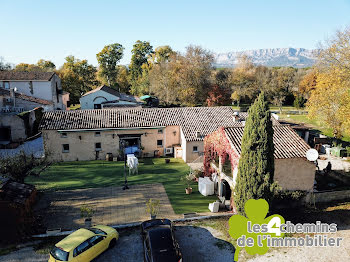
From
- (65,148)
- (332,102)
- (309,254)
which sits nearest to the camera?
(309,254)

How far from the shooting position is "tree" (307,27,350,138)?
23.7 meters

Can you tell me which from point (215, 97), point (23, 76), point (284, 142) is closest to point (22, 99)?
point (23, 76)

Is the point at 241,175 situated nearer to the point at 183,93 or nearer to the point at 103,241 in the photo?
the point at 103,241

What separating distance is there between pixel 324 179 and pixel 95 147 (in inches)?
880

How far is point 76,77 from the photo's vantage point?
6169 cm

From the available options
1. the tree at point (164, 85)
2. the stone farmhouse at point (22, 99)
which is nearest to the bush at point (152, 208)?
the stone farmhouse at point (22, 99)

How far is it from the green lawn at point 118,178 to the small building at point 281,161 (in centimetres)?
203

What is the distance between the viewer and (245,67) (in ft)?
245

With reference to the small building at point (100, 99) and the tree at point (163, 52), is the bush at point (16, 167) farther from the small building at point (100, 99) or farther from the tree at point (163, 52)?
the tree at point (163, 52)

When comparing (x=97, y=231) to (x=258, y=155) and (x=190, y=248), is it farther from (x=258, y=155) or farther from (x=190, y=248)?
(x=258, y=155)

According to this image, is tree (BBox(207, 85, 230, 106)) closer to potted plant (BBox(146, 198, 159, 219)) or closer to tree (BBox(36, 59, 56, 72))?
Result: potted plant (BBox(146, 198, 159, 219))

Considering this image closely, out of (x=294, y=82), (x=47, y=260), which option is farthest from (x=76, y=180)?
(x=294, y=82)

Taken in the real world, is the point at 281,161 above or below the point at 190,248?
above

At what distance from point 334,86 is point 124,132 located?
21.5 metres
